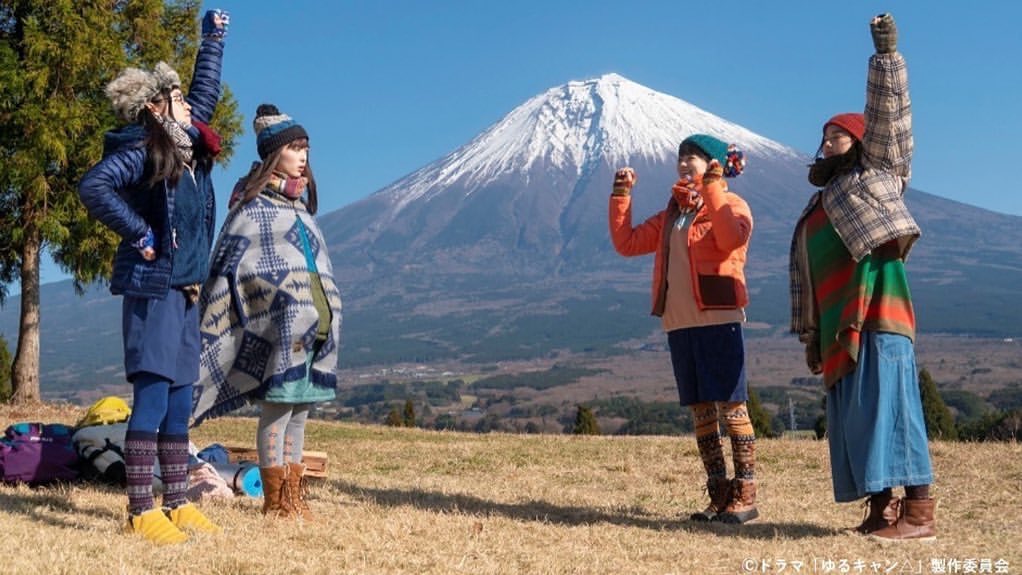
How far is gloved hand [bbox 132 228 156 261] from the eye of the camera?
480 centimetres

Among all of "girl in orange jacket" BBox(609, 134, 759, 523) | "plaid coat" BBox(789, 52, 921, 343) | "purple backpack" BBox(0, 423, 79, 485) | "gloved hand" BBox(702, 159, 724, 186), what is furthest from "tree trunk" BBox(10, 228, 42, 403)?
"plaid coat" BBox(789, 52, 921, 343)

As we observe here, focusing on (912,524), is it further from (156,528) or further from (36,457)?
(36,457)

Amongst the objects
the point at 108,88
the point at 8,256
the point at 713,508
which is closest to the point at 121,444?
the point at 108,88

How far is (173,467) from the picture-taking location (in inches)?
204

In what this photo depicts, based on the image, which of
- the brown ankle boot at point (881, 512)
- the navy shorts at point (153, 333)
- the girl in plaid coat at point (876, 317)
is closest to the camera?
the navy shorts at point (153, 333)

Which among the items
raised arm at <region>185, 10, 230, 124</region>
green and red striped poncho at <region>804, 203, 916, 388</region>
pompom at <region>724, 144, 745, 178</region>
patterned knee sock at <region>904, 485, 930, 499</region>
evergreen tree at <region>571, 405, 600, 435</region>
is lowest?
evergreen tree at <region>571, 405, 600, 435</region>

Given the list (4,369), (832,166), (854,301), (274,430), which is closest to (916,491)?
(854,301)

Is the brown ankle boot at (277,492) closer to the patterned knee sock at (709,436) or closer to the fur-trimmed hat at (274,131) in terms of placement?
the fur-trimmed hat at (274,131)

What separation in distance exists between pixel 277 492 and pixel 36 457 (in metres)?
2.18

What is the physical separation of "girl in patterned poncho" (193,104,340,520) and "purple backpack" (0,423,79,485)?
186cm

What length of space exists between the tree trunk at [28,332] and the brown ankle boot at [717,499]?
12.5 meters

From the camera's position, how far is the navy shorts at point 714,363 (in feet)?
19.7

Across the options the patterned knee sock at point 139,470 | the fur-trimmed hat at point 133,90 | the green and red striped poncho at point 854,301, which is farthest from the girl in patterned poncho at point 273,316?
the green and red striped poncho at point 854,301

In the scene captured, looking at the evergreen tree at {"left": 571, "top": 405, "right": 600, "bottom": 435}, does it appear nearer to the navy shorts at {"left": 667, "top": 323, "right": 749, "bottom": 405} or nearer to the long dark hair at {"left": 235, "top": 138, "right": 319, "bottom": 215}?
the navy shorts at {"left": 667, "top": 323, "right": 749, "bottom": 405}
